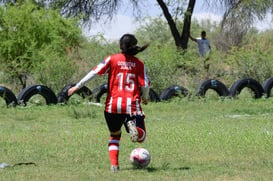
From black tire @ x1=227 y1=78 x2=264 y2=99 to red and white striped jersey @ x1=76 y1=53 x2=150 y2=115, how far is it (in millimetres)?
12056

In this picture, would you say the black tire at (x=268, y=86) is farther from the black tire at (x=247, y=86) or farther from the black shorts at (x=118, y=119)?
the black shorts at (x=118, y=119)

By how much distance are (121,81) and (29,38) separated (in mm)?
15836

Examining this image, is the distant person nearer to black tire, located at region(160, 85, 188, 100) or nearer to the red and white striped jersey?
the red and white striped jersey

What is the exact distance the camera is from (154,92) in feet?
63.9

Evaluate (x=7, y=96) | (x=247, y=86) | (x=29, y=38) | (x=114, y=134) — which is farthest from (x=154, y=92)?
(x=114, y=134)

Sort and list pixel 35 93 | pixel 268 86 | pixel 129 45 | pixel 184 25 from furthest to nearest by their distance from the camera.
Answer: pixel 184 25 → pixel 268 86 → pixel 35 93 → pixel 129 45

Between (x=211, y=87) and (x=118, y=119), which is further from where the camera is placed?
(x=211, y=87)

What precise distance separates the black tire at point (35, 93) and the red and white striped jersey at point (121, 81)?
32.4 ft

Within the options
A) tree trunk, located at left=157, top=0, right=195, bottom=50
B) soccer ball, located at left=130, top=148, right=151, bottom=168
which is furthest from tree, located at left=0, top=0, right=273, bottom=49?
soccer ball, located at left=130, top=148, right=151, bottom=168

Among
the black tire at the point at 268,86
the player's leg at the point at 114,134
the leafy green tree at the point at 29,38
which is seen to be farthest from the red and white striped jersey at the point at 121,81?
the leafy green tree at the point at 29,38

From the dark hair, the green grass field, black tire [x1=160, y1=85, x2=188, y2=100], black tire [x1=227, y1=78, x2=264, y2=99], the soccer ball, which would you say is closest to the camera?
the green grass field

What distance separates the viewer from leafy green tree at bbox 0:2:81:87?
877 inches

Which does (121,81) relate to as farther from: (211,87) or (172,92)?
(211,87)

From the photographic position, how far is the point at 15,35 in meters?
23.8
